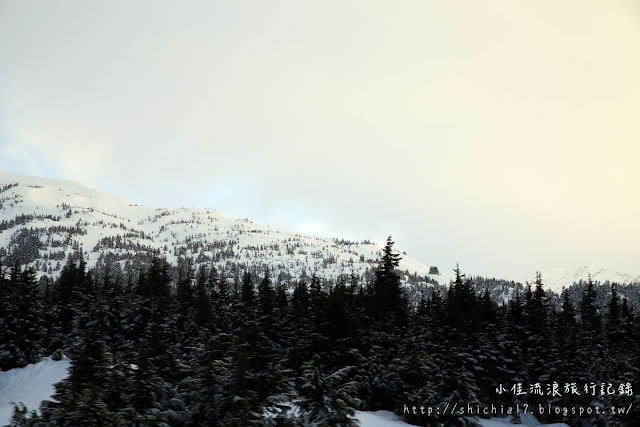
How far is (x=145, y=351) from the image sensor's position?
18.1m

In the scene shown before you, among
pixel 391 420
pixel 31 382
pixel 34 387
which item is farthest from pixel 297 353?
pixel 31 382

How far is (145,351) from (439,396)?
2053 centimetres

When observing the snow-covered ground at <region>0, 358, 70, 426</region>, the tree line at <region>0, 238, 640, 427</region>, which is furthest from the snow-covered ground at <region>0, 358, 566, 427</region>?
the tree line at <region>0, 238, 640, 427</region>

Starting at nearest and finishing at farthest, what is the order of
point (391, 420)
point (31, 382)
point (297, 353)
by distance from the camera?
point (391, 420), point (297, 353), point (31, 382)

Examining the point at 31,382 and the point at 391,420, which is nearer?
the point at 391,420

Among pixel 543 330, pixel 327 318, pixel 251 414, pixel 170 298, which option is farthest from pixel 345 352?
pixel 170 298

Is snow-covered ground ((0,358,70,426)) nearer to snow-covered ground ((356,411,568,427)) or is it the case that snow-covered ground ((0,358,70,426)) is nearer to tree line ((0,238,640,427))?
tree line ((0,238,640,427))

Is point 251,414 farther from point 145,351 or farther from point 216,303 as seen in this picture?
point 216,303

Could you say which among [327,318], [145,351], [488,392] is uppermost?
[327,318]

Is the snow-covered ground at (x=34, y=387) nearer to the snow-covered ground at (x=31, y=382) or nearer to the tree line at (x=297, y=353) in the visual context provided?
the snow-covered ground at (x=31, y=382)

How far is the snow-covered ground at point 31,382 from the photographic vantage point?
42.9 metres

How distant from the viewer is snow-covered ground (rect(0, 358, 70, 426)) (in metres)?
42.9

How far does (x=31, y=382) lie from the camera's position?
4634 centimetres

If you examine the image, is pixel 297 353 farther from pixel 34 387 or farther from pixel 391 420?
pixel 34 387
